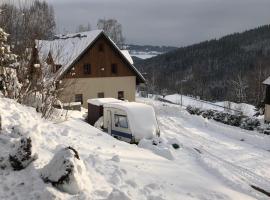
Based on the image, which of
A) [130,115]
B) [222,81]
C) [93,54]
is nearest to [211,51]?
[222,81]

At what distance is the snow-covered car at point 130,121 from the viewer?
59.2ft

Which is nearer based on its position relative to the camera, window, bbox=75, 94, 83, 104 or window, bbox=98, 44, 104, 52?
window, bbox=75, 94, 83, 104

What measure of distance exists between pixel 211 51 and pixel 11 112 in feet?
448

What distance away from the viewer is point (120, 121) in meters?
19.0

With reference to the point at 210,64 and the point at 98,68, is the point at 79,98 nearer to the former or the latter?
A: the point at 98,68

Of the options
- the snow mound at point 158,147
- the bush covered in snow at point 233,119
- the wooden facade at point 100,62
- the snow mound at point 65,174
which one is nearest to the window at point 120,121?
the snow mound at point 158,147

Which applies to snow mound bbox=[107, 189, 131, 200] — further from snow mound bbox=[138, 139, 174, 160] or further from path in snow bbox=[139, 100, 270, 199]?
snow mound bbox=[138, 139, 174, 160]

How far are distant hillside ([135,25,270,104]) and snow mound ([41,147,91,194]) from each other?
297 ft

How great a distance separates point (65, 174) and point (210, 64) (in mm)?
128098

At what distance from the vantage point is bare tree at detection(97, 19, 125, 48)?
68.5m

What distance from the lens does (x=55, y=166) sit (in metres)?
7.09

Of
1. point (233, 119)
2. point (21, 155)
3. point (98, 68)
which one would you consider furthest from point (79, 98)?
point (21, 155)

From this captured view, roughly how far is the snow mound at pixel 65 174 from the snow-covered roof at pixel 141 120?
10.7m

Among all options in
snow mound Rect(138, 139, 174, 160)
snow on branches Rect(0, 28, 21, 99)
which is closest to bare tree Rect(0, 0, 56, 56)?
snow on branches Rect(0, 28, 21, 99)
